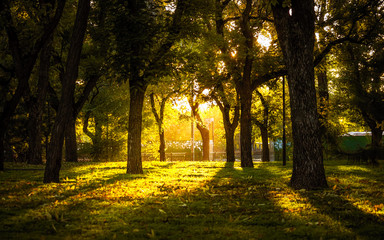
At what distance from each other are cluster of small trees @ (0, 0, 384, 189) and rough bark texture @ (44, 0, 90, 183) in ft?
0.09

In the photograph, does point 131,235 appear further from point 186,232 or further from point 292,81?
point 292,81

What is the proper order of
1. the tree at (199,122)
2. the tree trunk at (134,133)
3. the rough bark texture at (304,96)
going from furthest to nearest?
the tree at (199,122) < the tree trunk at (134,133) < the rough bark texture at (304,96)

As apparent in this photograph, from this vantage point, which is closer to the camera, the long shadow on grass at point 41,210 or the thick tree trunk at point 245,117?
the long shadow on grass at point 41,210

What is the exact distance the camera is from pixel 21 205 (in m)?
6.08

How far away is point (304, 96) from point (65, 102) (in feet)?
20.4

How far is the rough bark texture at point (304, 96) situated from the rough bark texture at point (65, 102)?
17.8ft

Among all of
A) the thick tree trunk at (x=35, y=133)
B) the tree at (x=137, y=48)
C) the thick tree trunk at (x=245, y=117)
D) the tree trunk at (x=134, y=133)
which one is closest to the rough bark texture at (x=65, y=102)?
the tree at (x=137, y=48)

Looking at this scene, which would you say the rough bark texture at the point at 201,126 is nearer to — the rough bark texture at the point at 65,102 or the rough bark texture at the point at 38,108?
the rough bark texture at the point at 38,108

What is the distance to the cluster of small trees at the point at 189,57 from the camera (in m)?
8.58

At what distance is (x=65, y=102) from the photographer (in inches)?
376

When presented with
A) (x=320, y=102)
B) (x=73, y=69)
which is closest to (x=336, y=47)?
(x=320, y=102)

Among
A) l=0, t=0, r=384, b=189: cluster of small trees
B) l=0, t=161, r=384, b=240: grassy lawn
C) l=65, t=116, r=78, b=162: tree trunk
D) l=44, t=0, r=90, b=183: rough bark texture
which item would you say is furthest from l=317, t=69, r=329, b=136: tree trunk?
l=44, t=0, r=90, b=183: rough bark texture

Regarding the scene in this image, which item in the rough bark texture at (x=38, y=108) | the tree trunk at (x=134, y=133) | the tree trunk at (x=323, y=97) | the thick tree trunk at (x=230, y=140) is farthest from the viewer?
the thick tree trunk at (x=230, y=140)

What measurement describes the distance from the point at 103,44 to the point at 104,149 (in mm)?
19954
